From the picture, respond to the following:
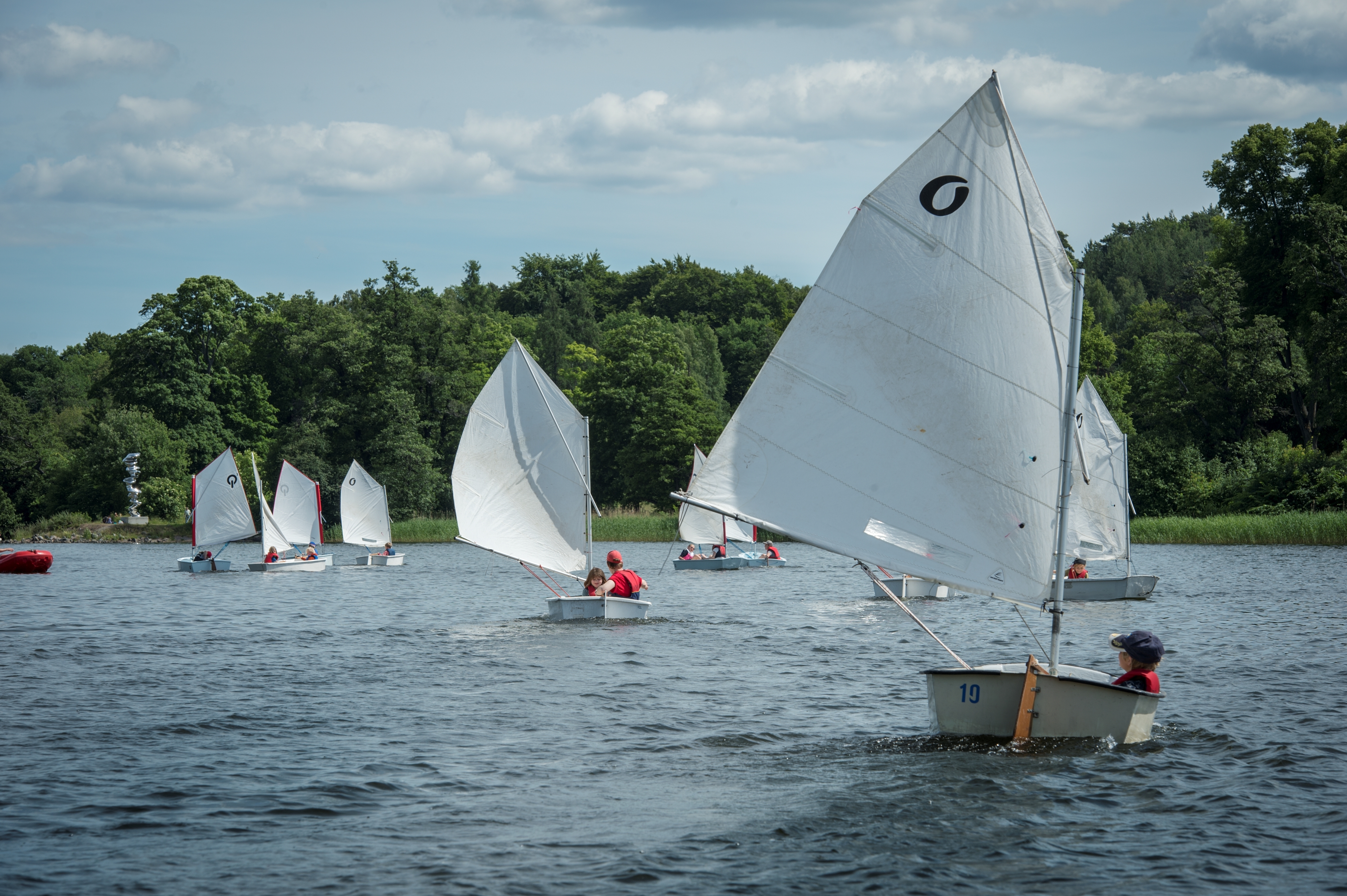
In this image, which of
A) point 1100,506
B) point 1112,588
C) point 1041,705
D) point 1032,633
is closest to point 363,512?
point 1100,506

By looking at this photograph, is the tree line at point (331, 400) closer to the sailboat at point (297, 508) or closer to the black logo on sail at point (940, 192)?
the sailboat at point (297, 508)

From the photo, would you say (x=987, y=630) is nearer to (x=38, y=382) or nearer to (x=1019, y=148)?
(x=1019, y=148)

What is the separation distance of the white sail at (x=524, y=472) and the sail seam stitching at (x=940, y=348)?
16187mm

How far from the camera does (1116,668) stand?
1939 cm

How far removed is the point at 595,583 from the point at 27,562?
37124mm

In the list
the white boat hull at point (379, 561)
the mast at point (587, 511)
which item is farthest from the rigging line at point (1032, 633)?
the white boat hull at point (379, 561)

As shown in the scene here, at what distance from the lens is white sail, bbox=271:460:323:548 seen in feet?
192

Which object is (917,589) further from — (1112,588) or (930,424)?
(930,424)

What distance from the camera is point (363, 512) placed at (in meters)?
62.4

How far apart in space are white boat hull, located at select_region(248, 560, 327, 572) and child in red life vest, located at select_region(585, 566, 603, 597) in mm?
29154

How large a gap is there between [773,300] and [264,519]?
83885mm

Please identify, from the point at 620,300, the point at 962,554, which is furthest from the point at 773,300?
the point at 962,554

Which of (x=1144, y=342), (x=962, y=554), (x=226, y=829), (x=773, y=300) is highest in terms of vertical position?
(x=773, y=300)

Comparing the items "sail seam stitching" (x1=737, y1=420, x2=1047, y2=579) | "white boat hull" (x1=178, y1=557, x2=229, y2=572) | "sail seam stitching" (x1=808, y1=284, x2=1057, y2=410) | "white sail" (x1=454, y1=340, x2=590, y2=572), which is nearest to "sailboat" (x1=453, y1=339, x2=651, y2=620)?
"white sail" (x1=454, y1=340, x2=590, y2=572)
